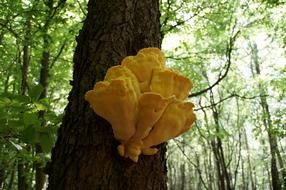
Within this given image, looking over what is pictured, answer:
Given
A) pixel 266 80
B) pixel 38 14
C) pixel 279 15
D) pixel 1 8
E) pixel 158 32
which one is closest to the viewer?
A: pixel 158 32

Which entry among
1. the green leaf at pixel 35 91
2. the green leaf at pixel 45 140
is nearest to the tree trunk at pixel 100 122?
the green leaf at pixel 35 91

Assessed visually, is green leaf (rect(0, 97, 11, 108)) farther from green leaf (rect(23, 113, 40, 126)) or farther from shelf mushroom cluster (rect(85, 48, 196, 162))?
shelf mushroom cluster (rect(85, 48, 196, 162))

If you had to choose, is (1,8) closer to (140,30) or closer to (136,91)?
(140,30)

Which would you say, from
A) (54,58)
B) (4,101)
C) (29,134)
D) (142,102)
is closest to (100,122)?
(142,102)

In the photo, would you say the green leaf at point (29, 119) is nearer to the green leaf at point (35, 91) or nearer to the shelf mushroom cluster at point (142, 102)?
the green leaf at point (35, 91)

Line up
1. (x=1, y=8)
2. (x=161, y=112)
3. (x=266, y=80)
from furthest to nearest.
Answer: (x=266, y=80) < (x=1, y=8) < (x=161, y=112)

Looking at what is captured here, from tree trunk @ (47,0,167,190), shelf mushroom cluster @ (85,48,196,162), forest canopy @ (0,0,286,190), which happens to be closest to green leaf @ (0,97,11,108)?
forest canopy @ (0,0,286,190)

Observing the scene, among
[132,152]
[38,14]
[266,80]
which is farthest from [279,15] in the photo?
[132,152]

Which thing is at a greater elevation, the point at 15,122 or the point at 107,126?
the point at 15,122
